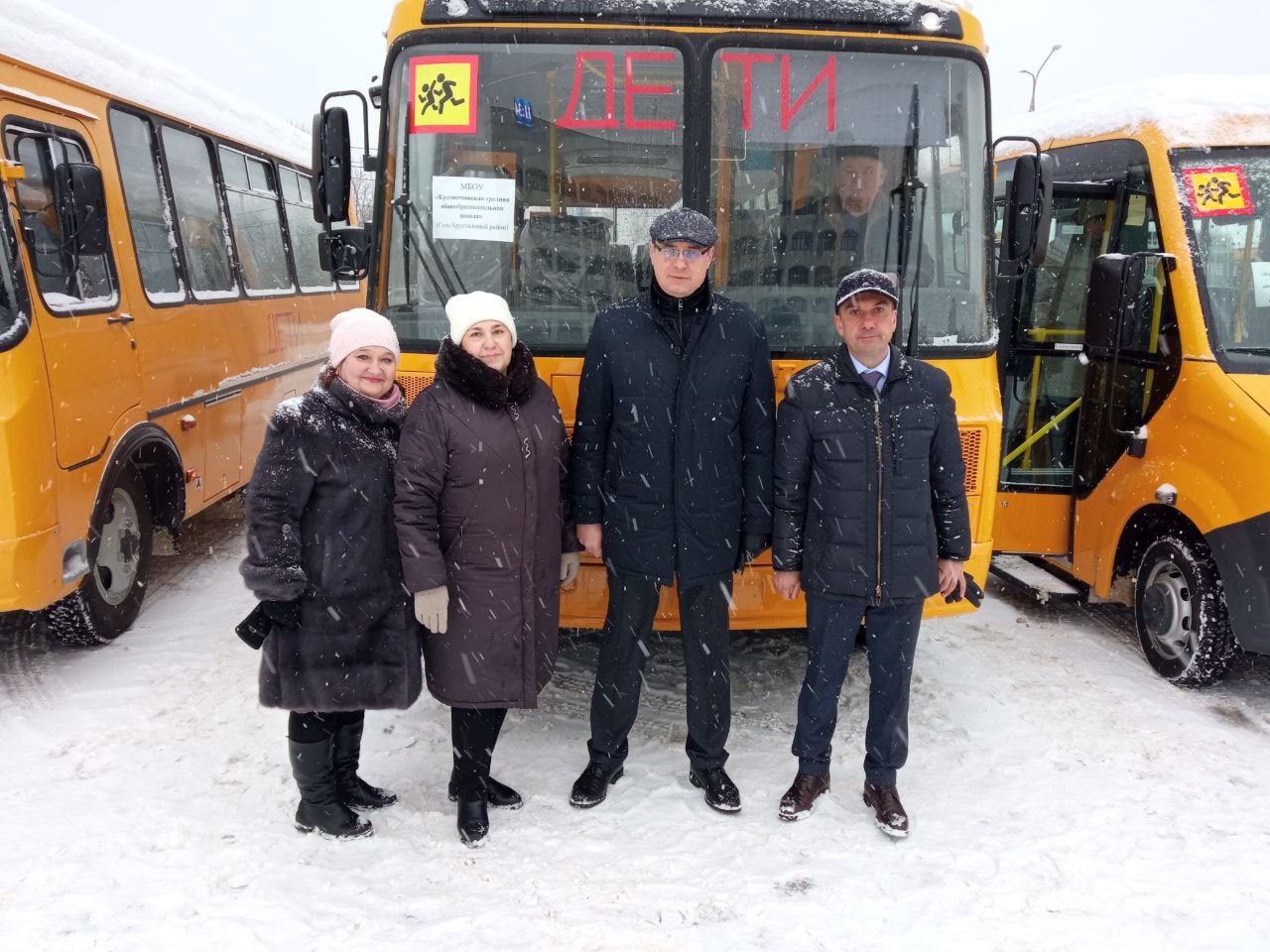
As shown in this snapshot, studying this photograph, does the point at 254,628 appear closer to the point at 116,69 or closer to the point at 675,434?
the point at 675,434

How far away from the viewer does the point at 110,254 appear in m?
5.13

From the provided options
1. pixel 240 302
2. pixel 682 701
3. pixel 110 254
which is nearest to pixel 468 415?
pixel 682 701

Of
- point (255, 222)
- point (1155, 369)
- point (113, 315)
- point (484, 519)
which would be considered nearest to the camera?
point (484, 519)

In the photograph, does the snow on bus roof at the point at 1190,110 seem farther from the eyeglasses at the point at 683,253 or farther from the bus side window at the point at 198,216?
the bus side window at the point at 198,216

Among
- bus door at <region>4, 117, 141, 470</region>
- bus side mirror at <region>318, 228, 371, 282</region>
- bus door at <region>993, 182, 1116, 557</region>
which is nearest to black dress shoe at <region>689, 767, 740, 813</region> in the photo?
bus side mirror at <region>318, 228, 371, 282</region>

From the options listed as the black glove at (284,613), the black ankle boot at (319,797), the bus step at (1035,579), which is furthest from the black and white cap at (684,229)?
the bus step at (1035,579)

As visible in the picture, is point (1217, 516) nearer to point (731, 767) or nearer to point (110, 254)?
point (731, 767)

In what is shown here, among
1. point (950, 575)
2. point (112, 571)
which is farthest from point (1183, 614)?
point (112, 571)

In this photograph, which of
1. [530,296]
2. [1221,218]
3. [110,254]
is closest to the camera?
[530,296]

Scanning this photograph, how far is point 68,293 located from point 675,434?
10.9 feet

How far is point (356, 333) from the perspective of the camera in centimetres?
303

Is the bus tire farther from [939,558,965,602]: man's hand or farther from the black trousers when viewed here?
[939,558,965,602]: man's hand

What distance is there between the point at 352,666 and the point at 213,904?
830 mm

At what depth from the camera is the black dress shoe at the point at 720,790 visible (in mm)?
3502
